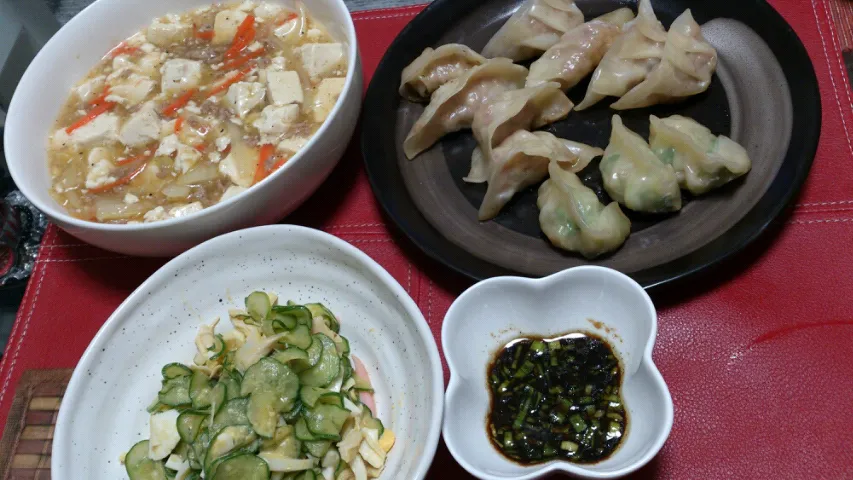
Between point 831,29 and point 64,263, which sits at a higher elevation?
point 831,29

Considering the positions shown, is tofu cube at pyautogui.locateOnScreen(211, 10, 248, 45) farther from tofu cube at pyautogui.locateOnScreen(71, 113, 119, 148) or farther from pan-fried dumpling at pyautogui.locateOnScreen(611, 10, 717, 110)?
pan-fried dumpling at pyautogui.locateOnScreen(611, 10, 717, 110)

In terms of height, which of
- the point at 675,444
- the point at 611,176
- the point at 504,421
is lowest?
the point at 675,444

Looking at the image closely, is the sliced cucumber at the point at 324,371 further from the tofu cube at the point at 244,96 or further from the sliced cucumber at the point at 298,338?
the tofu cube at the point at 244,96

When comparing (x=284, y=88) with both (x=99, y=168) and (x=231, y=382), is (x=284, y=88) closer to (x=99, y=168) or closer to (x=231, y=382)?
(x=99, y=168)

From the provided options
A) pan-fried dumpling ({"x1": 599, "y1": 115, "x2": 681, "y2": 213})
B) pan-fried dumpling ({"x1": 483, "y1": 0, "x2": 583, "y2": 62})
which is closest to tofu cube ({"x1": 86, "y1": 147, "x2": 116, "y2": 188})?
pan-fried dumpling ({"x1": 483, "y1": 0, "x2": 583, "y2": 62})

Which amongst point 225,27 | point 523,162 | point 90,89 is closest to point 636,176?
point 523,162

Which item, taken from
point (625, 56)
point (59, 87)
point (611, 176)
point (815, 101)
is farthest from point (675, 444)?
point (59, 87)

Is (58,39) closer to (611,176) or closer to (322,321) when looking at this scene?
(322,321)
